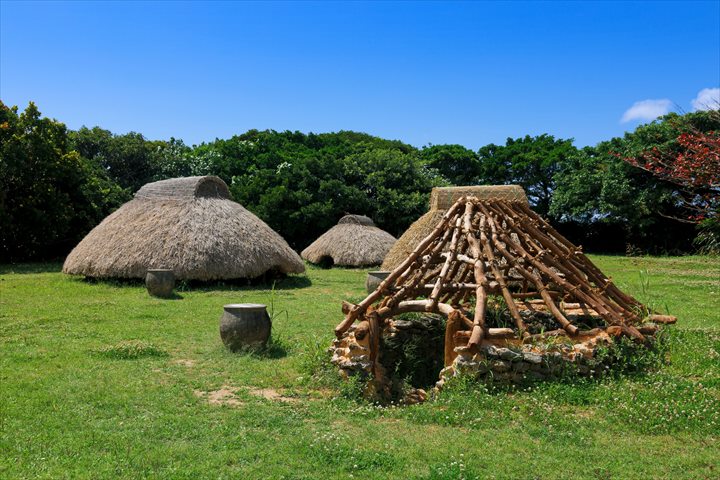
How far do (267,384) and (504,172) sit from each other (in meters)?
27.6

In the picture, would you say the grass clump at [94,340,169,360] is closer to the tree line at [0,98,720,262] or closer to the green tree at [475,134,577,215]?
the tree line at [0,98,720,262]

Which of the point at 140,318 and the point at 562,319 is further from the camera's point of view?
the point at 140,318

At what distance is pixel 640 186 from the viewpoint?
2550cm

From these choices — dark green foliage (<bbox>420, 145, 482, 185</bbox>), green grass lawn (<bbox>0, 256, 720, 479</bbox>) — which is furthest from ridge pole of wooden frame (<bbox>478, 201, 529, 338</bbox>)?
dark green foliage (<bbox>420, 145, 482, 185</bbox>)

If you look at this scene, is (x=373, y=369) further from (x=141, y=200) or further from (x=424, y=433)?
(x=141, y=200)

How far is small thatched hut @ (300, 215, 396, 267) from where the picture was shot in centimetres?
2086

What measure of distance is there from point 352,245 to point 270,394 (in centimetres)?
1525

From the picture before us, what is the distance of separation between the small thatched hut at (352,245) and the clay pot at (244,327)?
43.5 feet

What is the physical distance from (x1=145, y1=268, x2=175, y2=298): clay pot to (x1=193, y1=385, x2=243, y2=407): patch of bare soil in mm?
6989

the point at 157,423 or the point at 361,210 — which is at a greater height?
the point at 361,210

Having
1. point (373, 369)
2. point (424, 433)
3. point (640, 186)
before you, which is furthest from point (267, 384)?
point (640, 186)

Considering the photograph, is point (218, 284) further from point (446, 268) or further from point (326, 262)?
point (446, 268)

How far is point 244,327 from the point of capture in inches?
291

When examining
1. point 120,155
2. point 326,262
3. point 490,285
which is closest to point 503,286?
point 490,285
